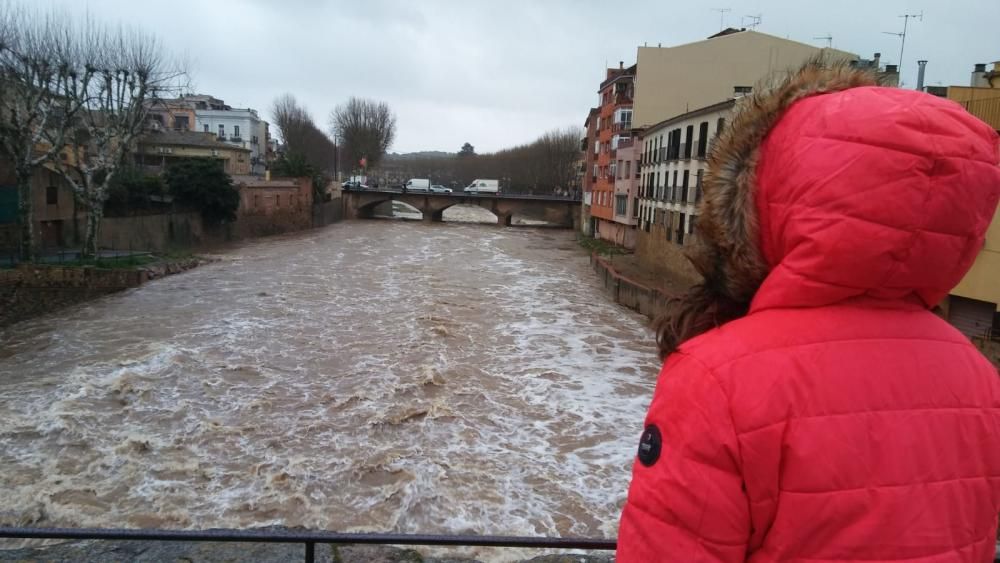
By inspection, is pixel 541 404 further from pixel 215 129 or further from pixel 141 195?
pixel 215 129

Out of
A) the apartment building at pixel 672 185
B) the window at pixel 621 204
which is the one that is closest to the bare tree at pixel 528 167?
the window at pixel 621 204

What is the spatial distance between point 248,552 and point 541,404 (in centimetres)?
979

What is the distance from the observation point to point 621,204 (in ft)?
127

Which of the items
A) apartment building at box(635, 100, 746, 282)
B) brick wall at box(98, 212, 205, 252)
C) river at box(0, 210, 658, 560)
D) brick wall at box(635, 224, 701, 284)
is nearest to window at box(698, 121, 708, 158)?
apartment building at box(635, 100, 746, 282)

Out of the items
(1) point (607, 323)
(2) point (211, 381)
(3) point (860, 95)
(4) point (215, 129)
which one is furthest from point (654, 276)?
(4) point (215, 129)

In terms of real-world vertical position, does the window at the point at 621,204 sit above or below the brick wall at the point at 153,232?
above

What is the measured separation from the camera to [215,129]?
224 feet

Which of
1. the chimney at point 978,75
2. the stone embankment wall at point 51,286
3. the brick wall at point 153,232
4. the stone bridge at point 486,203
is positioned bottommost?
the stone embankment wall at point 51,286

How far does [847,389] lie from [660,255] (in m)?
27.6

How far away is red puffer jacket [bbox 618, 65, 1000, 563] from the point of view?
1053 mm

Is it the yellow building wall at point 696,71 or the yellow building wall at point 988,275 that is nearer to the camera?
the yellow building wall at point 988,275

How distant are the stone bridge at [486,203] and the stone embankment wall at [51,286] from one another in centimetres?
3667

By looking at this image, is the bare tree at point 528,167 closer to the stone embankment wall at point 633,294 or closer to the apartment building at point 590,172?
the apartment building at point 590,172

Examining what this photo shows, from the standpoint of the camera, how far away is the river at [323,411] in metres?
8.79
